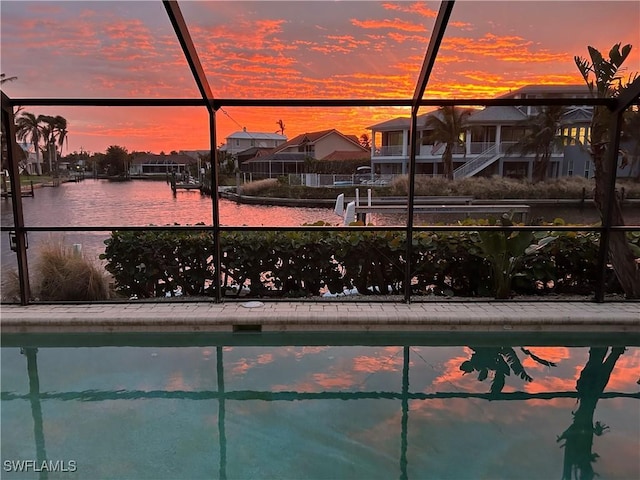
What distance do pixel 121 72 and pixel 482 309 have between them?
493 centimetres

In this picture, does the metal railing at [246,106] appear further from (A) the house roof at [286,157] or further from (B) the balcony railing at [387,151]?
(A) the house roof at [286,157]

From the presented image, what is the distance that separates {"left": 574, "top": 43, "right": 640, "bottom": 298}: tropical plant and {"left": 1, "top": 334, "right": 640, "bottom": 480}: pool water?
1.18 meters

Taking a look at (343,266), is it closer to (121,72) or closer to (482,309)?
(482,309)

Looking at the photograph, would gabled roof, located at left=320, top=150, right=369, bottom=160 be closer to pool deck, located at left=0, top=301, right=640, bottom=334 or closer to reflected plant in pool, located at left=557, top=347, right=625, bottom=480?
pool deck, located at left=0, top=301, right=640, bottom=334

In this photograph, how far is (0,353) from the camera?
3.91 m

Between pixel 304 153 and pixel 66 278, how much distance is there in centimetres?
1929

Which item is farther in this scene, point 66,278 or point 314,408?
point 66,278

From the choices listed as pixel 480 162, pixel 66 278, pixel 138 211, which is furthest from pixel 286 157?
pixel 66 278

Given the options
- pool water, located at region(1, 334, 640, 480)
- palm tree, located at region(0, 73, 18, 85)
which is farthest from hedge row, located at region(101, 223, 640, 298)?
palm tree, located at region(0, 73, 18, 85)

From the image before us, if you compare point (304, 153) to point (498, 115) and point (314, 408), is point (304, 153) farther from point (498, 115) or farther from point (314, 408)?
point (314, 408)

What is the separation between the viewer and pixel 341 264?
494 cm

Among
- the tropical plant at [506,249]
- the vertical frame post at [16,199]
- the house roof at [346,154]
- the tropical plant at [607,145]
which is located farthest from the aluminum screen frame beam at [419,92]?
the house roof at [346,154]

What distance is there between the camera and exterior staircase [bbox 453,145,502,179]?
18469mm

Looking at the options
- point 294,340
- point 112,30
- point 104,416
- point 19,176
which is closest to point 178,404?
point 104,416
